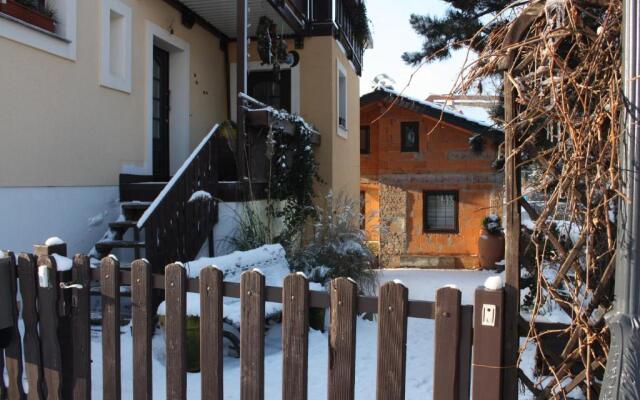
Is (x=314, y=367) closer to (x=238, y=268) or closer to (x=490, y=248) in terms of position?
(x=238, y=268)

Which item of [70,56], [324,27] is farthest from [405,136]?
[70,56]

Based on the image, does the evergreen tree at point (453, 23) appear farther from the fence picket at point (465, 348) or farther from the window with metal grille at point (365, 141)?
the window with metal grille at point (365, 141)

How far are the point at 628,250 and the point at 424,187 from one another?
644 inches

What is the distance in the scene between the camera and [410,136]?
18.2 meters

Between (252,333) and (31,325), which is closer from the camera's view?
(252,333)

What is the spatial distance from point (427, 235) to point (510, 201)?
16033 mm

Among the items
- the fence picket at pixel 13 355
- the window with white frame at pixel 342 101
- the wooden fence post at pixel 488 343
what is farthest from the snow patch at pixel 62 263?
the window with white frame at pixel 342 101

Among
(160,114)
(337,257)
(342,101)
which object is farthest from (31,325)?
(342,101)

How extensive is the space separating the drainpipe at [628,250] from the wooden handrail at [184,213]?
13.2 ft

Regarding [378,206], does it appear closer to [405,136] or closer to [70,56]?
[405,136]

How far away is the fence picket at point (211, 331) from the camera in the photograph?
256 centimetres

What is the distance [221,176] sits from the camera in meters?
8.56

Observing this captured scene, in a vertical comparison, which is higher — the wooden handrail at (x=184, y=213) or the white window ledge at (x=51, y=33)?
the white window ledge at (x=51, y=33)

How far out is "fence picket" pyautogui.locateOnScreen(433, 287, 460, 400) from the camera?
2.20m
